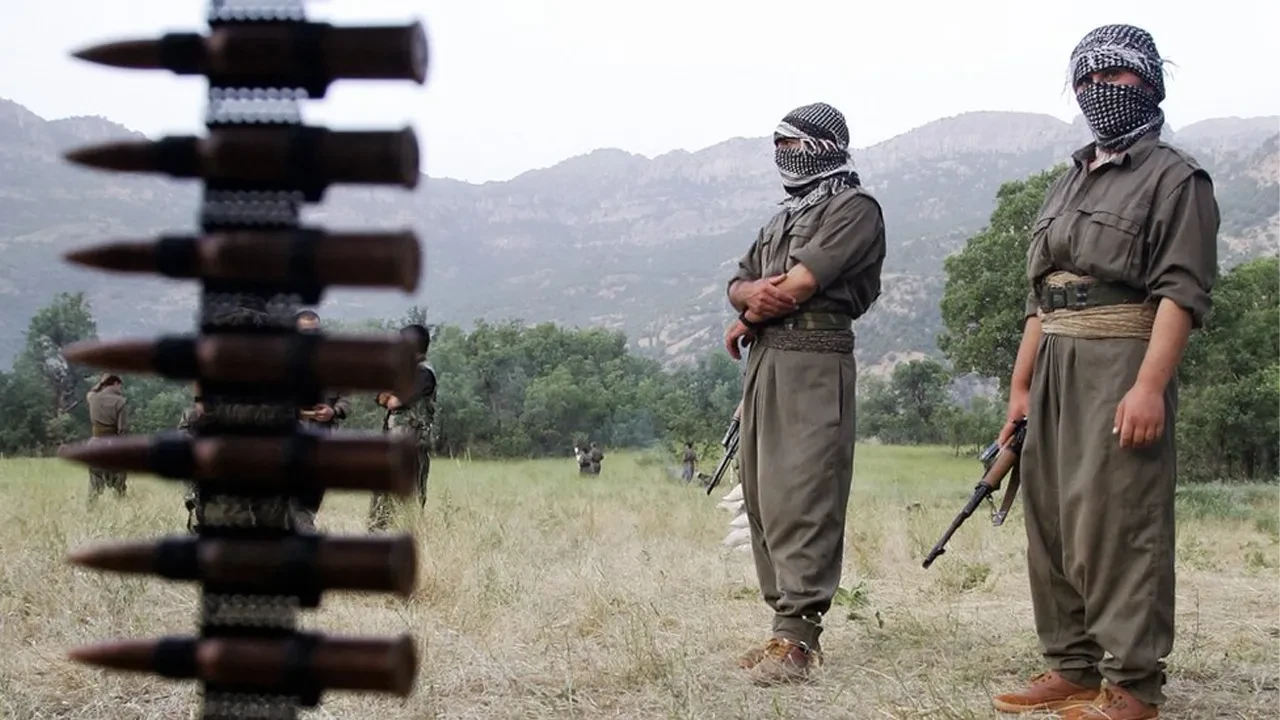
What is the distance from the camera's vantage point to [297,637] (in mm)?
947

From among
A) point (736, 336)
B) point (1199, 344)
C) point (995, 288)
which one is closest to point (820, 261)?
point (736, 336)

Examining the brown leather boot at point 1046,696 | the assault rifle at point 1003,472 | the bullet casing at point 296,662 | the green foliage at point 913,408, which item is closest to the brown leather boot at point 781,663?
the brown leather boot at point 1046,696

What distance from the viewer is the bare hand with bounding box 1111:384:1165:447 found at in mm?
3049

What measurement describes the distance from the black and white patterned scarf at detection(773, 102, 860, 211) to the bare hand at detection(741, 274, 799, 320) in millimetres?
382

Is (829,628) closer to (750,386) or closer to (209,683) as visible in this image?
(750,386)

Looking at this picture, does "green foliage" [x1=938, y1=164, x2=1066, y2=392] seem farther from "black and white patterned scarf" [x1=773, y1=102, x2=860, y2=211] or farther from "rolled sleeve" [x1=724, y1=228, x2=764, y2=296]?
"black and white patterned scarf" [x1=773, y1=102, x2=860, y2=211]

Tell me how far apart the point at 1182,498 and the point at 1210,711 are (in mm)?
15260

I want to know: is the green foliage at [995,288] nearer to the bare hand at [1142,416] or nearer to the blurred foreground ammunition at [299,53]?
the bare hand at [1142,416]

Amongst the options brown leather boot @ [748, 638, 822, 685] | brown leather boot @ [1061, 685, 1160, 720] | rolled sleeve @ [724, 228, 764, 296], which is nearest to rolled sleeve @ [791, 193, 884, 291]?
rolled sleeve @ [724, 228, 764, 296]

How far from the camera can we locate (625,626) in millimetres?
4242

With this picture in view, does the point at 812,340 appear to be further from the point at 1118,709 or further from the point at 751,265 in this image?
the point at 1118,709

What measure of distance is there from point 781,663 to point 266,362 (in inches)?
125

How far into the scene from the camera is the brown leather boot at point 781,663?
148 inches

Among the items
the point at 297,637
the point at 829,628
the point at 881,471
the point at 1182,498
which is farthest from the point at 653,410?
the point at 297,637
